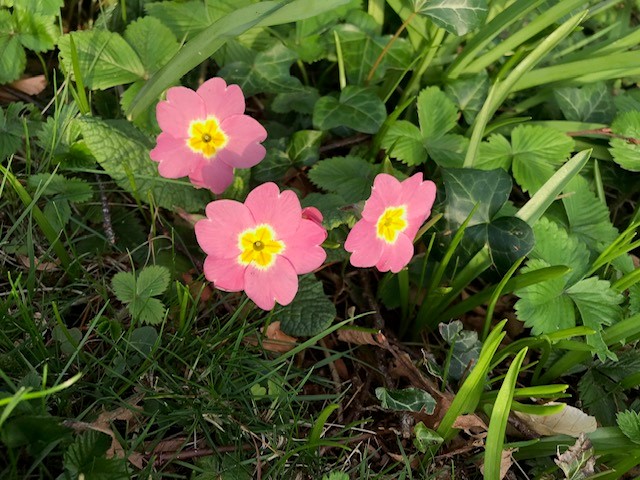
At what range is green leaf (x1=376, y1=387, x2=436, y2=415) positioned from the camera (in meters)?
1.36

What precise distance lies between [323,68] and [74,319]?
1007mm

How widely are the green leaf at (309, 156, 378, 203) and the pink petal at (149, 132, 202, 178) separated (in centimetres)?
34

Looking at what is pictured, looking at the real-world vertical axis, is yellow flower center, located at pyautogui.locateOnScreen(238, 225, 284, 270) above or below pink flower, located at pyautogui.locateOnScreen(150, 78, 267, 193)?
below

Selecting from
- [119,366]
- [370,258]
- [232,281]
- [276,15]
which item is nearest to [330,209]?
[370,258]

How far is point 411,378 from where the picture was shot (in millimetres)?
1485

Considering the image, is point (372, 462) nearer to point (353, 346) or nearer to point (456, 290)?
point (353, 346)

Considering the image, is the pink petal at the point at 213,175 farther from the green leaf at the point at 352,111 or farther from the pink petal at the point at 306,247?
the green leaf at the point at 352,111

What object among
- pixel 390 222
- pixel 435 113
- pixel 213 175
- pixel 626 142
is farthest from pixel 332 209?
pixel 626 142

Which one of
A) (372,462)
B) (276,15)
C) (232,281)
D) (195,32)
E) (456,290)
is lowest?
(372,462)

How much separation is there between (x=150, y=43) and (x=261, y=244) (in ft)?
2.16

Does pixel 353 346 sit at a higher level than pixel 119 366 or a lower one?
lower

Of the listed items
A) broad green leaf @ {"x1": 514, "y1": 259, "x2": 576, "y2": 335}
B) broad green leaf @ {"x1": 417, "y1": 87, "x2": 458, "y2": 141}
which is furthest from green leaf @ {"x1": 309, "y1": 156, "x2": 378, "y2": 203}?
broad green leaf @ {"x1": 514, "y1": 259, "x2": 576, "y2": 335}

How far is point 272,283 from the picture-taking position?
1.29 m

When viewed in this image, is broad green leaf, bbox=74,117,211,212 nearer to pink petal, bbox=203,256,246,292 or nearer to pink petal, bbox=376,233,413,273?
pink petal, bbox=203,256,246,292
